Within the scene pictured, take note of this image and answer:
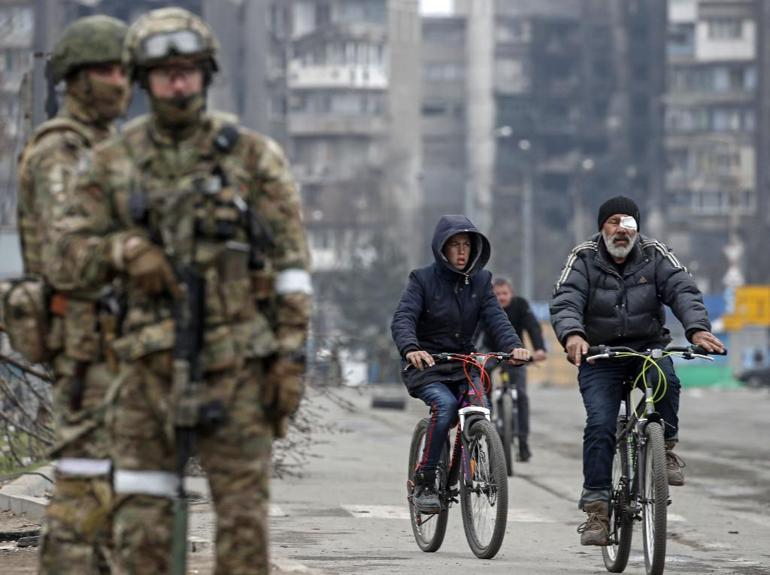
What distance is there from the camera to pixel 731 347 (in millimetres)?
72125

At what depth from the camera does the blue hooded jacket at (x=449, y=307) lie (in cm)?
1034

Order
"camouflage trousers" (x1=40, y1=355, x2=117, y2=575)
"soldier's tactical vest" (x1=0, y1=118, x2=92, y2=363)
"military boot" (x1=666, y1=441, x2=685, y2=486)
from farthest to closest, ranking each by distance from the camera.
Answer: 1. "military boot" (x1=666, y1=441, x2=685, y2=486)
2. "soldier's tactical vest" (x1=0, y1=118, x2=92, y2=363)
3. "camouflage trousers" (x1=40, y1=355, x2=117, y2=575)

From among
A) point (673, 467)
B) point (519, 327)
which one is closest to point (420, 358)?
point (673, 467)

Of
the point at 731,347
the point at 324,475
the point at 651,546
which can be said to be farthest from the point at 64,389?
the point at 731,347

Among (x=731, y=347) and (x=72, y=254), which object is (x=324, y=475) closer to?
(x=72, y=254)

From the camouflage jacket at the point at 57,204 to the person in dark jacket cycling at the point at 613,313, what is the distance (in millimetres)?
3488

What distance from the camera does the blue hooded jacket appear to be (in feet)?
33.9

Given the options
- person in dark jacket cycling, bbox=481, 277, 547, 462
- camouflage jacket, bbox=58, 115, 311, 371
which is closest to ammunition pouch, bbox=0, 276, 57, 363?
camouflage jacket, bbox=58, 115, 311, 371

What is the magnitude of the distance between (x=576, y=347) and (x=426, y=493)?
155cm

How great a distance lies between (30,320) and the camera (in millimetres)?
6004

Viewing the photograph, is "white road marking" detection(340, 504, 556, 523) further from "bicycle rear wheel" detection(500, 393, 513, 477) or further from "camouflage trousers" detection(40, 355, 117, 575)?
"camouflage trousers" detection(40, 355, 117, 575)

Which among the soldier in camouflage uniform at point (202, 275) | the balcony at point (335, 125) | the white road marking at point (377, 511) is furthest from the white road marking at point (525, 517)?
the balcony at point (335, 125)

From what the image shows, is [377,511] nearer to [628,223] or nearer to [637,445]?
[637,445]

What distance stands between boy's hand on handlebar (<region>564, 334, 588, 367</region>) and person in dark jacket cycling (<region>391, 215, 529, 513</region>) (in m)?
1.17
